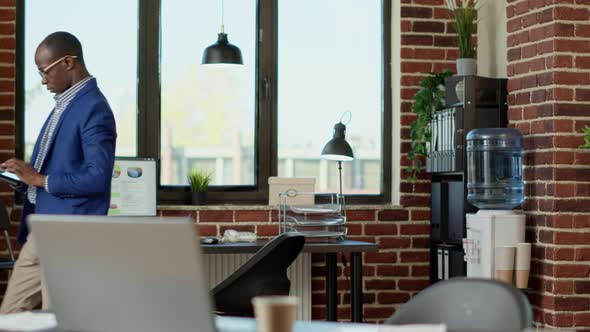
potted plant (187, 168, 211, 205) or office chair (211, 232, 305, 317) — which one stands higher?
potted plant (187, 168, 211, 205)

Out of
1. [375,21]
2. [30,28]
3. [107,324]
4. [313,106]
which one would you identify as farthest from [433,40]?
[107,324]

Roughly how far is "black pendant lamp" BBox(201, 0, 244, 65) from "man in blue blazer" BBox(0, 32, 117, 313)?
1816mm

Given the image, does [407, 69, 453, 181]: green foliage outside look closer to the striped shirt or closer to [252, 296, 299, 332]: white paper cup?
the striped shirt

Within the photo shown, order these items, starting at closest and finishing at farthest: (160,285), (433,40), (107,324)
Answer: (160,285) < (107,324) < (433,40)

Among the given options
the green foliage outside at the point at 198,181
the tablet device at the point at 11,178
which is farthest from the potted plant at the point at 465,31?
the tablet device at the point at 11,178

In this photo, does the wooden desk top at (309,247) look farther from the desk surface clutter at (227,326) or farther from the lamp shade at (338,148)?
the desk surface clutter at (227,326)

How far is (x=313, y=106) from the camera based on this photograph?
20.0ft

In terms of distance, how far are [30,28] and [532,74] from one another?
286 centimetres

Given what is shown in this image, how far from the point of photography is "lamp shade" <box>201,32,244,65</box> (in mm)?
5457

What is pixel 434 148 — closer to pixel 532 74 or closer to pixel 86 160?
pixel 532 74

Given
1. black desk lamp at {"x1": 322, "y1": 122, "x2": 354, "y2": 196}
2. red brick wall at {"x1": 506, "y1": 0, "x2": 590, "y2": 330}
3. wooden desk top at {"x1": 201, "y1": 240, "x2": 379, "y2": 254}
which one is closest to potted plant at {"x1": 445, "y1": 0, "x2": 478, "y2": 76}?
red brick wall at {"x1": 506, "y1": 0, "x2": 590, "y2": 330}

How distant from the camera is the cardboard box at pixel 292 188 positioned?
573 cm

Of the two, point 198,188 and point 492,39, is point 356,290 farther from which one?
point 492,39

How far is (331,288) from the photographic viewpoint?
5.37 m
